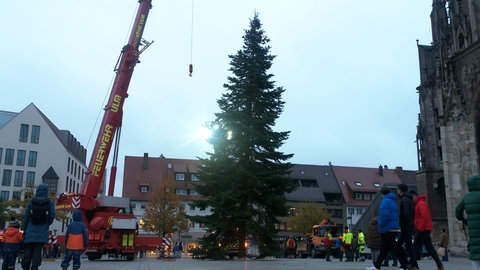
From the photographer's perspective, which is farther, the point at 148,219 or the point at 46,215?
the point at 148,219

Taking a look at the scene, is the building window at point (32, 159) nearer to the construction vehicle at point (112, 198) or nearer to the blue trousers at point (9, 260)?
the construction vehicle at point (112, 198)

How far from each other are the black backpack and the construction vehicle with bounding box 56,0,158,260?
39.9 feet

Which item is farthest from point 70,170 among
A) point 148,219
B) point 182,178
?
point 148,219

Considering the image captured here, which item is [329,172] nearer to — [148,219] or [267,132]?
[148,219]

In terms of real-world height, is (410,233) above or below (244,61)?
below

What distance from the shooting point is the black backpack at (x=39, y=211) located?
883 cm

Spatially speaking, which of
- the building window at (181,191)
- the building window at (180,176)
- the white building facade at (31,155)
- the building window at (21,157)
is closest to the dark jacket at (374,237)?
the white building facade at (31,155)

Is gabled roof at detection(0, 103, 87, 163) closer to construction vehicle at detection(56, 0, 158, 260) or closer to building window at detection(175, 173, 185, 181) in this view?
building window at detection(175, 173, 185, 181)

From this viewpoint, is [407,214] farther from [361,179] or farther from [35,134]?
[361,179]

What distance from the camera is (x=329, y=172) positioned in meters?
77.3

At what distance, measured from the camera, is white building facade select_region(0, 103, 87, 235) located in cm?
5975

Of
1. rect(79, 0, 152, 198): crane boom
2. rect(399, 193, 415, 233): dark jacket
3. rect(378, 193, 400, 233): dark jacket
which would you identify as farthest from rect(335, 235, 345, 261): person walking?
rect(378, 193, 400, 233): dark jacket

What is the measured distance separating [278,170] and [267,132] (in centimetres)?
188

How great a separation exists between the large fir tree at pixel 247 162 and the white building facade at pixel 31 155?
42.5 meters
